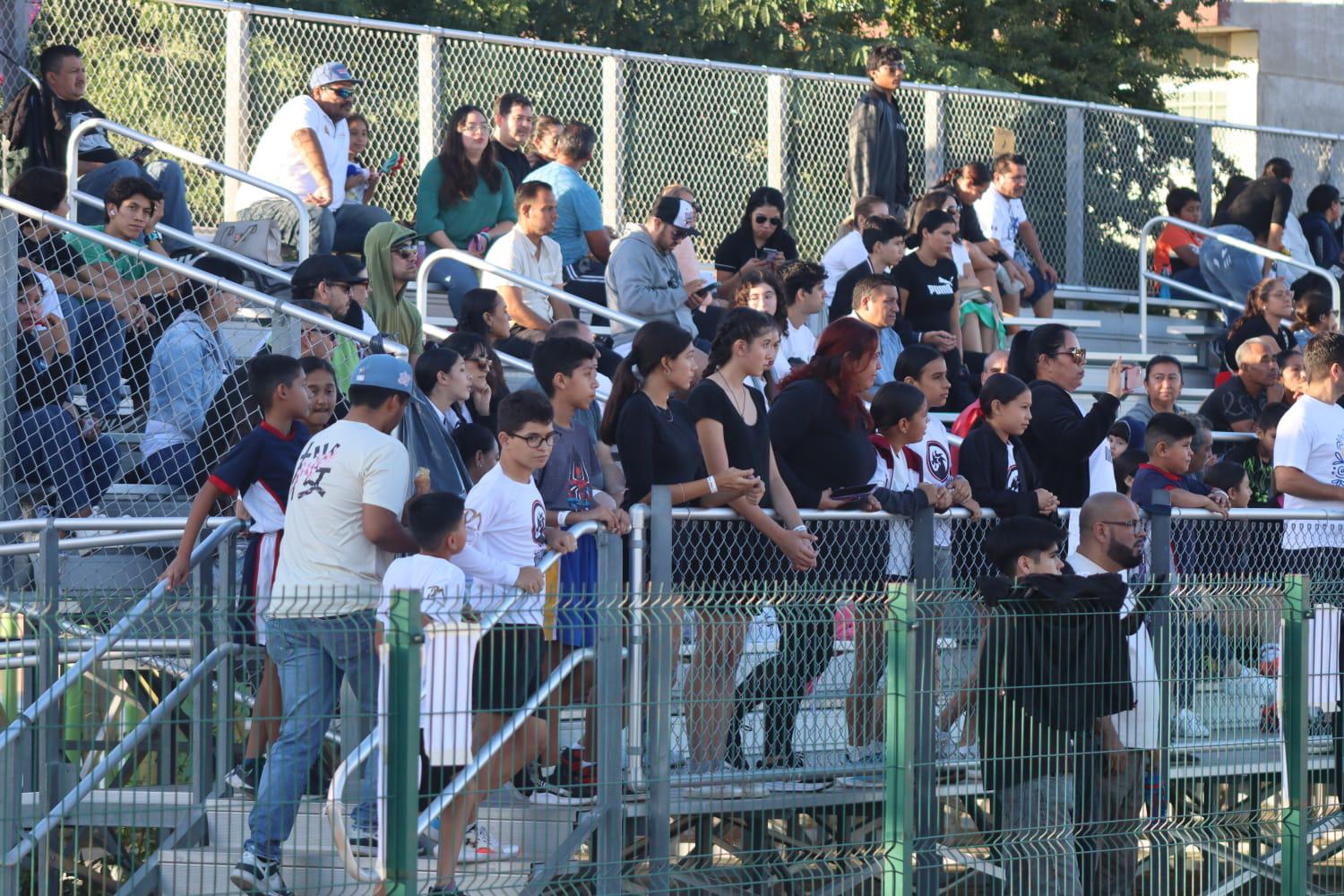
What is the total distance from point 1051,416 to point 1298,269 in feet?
26.8

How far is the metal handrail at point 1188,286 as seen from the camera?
15.2 metres

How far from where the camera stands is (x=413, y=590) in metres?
6.01

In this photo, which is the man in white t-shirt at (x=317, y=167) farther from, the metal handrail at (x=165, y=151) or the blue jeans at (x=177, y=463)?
the blue jeans at (x=177, y=463)

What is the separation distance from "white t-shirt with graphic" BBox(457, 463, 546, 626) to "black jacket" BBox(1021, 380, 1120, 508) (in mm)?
2925

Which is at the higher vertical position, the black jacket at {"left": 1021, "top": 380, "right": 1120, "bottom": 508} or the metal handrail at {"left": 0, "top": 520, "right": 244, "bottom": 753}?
the black jacket at {"left": 1021, "top": 380, "right": 1120, "bottom": 508}

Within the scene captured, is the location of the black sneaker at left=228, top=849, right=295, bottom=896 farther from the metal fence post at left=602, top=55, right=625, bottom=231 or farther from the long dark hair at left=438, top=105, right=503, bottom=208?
the metal fence post at left=602, top=55, right=625, bottom=231

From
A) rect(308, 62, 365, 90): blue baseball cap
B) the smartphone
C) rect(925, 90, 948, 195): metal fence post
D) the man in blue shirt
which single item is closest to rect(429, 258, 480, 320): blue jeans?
the man in blue shirt

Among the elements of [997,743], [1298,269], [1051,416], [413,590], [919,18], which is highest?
[919,18]

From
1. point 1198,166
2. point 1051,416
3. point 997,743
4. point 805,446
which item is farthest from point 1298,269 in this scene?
point 997,743

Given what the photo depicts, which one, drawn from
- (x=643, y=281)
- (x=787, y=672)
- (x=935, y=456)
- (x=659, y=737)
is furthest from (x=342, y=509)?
(x=643, y=281)

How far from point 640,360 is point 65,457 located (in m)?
2.95

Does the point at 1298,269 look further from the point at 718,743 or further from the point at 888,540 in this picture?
the point at 718,743

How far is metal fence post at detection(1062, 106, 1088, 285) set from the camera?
16609mm

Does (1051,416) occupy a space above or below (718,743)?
above
